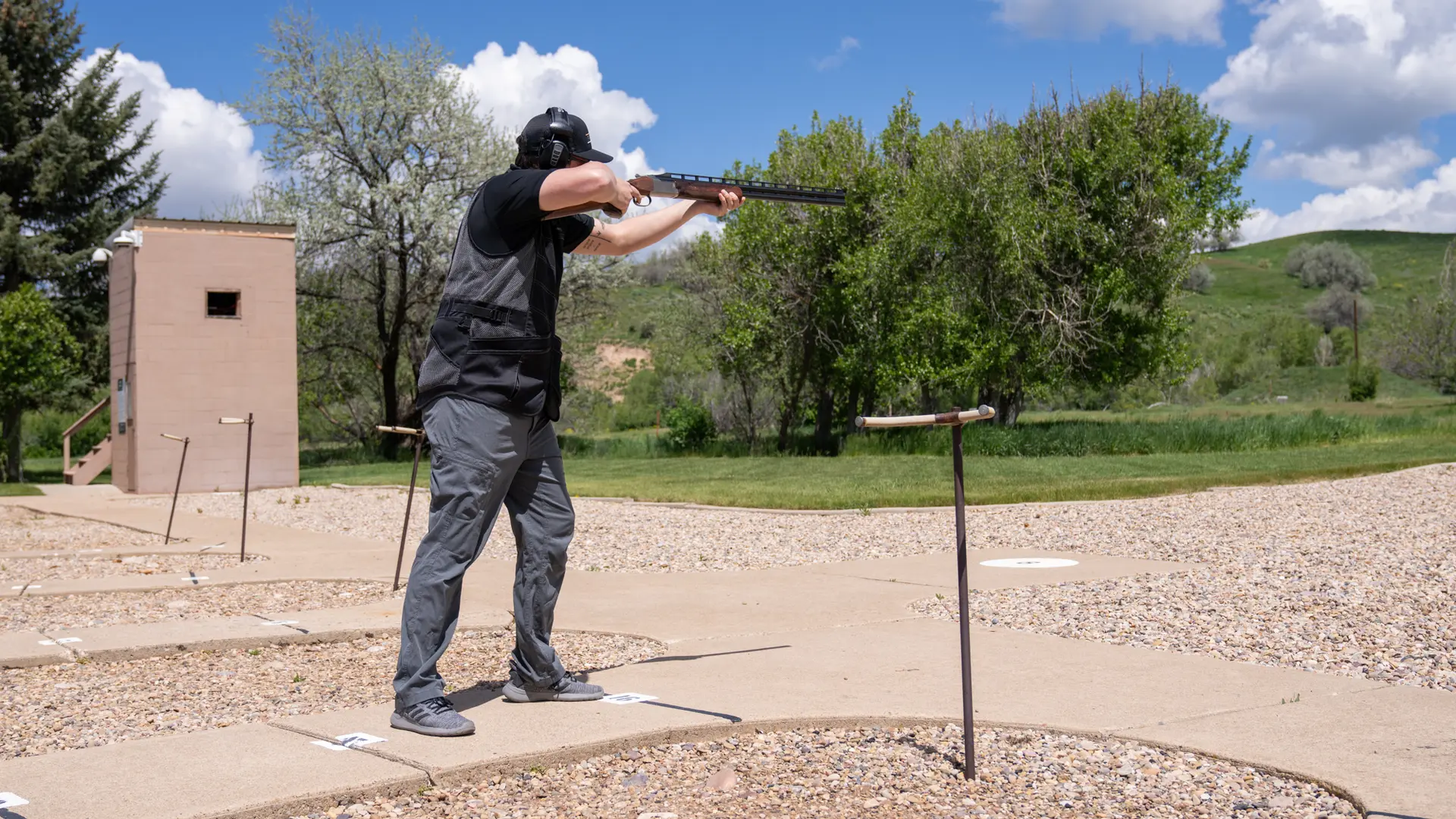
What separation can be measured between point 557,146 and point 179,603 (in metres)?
4.97

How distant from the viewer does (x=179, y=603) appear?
778 centimetres

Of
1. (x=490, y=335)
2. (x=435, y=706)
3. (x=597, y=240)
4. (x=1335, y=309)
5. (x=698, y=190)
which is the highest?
(x=1335, y=309)

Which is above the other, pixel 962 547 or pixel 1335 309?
pixel 1335 309

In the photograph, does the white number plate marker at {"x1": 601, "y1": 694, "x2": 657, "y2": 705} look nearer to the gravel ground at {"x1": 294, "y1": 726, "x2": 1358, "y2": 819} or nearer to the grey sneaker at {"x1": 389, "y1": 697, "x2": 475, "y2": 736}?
the gravel ground at {"x1": 294, "y1": 726, "x2": 1358, "y2": 819}

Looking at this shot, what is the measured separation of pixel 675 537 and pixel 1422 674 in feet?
23.5

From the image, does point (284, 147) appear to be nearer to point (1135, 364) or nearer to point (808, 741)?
point (1135, 364)

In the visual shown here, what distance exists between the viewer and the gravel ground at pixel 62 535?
11.9m

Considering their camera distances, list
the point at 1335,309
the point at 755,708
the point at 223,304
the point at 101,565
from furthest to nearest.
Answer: the point at 1335,309 → the point at 223,304 → the point at 101,565 → the point at 755,708

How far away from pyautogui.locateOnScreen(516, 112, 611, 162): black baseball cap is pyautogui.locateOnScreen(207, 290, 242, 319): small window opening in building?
707 inches

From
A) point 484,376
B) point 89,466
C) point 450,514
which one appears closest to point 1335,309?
point 89,466

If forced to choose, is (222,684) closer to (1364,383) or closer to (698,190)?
(698,190)

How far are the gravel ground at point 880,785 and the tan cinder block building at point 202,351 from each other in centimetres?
1790

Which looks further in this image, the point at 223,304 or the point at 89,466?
the point at 89,466

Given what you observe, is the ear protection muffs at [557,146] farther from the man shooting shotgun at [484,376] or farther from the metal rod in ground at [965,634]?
the metal rod in ground at [965,634]
